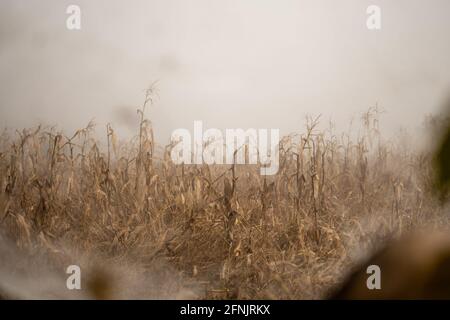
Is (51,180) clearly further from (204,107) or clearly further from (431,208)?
(431,208)

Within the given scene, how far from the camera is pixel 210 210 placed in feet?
7.36

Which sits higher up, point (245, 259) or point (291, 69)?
point (291, 69)

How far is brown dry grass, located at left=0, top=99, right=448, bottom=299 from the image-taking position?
6.66ft

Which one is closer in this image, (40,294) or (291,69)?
(40,294)

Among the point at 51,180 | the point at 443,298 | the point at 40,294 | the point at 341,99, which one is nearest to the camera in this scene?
the point at 443,298

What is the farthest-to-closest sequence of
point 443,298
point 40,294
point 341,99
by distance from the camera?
point 341,99 → point 40,294 → point 443,298

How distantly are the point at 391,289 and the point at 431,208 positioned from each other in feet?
2.61

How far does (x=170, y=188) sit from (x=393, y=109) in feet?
4.25

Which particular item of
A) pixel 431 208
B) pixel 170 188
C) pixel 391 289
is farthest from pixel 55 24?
pixel 431 208

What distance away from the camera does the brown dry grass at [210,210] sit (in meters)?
2.03

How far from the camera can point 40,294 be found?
1.95m

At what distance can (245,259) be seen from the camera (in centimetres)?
206

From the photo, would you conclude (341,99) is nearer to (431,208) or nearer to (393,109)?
(393,109)

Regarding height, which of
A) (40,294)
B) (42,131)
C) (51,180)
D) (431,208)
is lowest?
(40,294)
